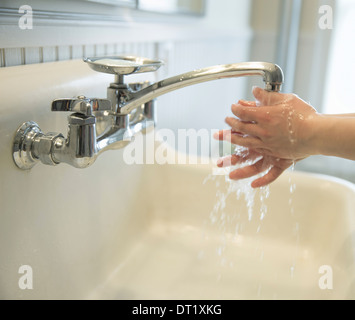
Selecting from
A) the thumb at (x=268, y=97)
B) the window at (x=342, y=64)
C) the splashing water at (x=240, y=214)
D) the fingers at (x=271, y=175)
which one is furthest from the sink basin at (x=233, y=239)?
the window at (x=342, y=64)

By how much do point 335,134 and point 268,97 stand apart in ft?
0.28

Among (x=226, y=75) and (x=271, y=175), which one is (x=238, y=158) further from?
(x=226, y=75)

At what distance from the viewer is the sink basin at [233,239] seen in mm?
620

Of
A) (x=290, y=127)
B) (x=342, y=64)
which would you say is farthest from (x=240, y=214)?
(x=342, y=64)

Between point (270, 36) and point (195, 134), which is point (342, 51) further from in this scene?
point (195, 134)

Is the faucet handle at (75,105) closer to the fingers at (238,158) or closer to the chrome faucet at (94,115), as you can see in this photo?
the chrome faucet at (94,115)

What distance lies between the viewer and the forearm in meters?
0.49

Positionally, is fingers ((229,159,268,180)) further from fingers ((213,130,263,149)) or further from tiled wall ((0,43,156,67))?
tiled wall ((0,43,156,67))

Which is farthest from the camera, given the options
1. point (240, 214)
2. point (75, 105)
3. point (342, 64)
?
point (342, 64)

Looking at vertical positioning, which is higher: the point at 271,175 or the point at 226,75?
the point at 226,75

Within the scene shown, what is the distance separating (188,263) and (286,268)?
15 centimetres

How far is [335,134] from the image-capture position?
1.62ft

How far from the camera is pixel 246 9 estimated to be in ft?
5.40

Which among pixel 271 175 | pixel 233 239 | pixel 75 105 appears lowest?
pixel 233 239
